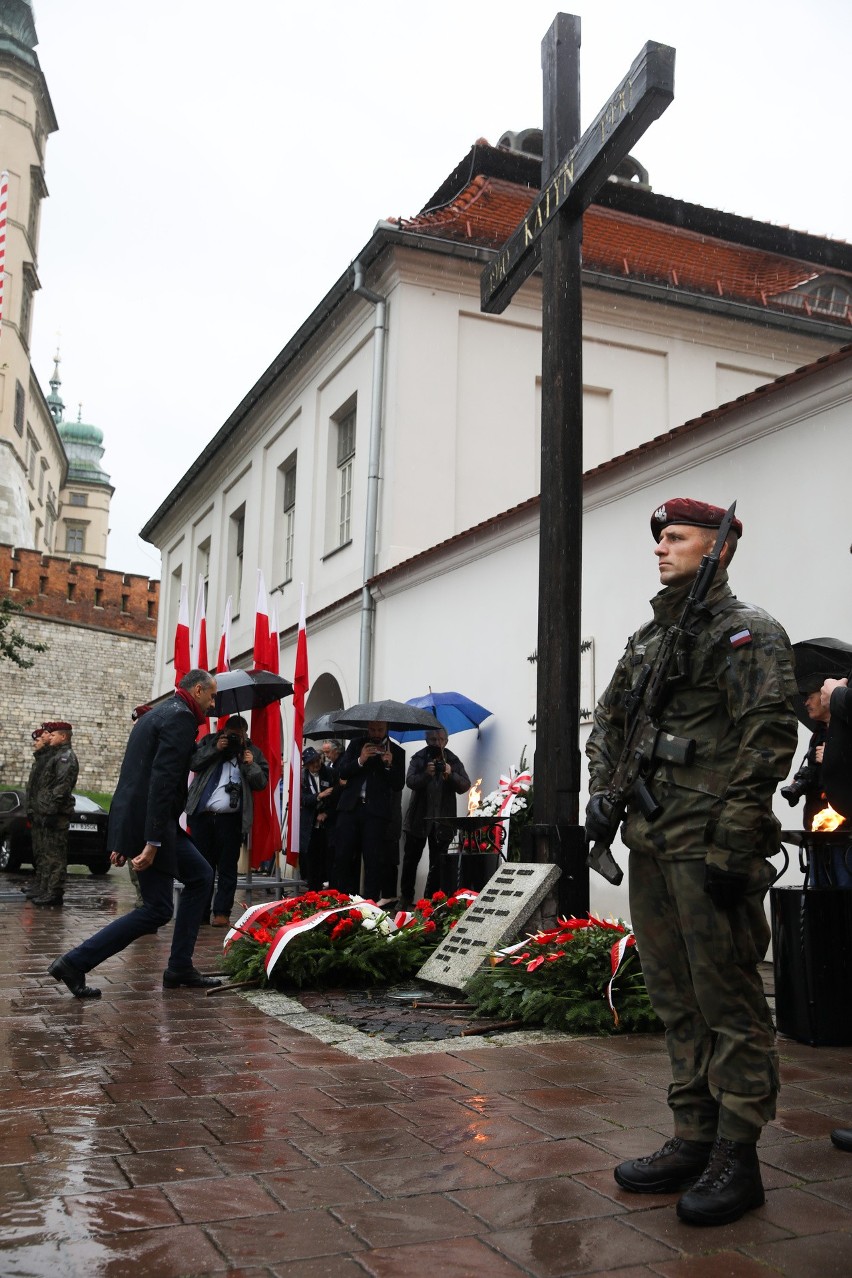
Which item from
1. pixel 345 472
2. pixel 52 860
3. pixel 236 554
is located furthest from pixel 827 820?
pixel 236 554

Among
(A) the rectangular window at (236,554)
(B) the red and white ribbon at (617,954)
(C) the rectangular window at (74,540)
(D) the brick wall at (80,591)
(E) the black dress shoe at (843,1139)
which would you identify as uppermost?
(C) the rectangular window at (74,540)

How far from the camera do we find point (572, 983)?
5922 millimetres

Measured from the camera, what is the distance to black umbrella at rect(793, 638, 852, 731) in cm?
610

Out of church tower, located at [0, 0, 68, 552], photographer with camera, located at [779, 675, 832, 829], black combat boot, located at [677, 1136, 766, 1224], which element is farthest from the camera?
church tower, located at [0, 0, 68, 552]

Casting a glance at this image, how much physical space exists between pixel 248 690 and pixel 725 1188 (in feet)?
35.1

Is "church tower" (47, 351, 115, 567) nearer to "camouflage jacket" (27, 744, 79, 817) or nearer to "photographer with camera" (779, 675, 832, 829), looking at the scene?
"camouflage jacket" (27, 744, 79, 817)

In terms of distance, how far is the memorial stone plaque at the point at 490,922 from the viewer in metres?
6.52

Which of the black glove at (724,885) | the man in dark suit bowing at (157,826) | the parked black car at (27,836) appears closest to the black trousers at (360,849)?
the man in dark suit bowing at (157,826)

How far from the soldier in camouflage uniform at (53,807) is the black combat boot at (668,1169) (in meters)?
9.86

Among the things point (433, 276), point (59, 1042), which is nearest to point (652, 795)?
point (59, 1042)

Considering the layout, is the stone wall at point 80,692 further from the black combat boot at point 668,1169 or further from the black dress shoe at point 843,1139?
the black combat boot at point 668,1169

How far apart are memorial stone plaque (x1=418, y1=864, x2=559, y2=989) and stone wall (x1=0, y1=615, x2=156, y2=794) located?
1554 inches

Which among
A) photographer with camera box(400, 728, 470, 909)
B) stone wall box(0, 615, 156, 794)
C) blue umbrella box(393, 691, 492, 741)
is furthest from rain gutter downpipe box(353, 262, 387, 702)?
stone wall box(0, 615, 156, 794)

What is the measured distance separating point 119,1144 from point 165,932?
6660mm
